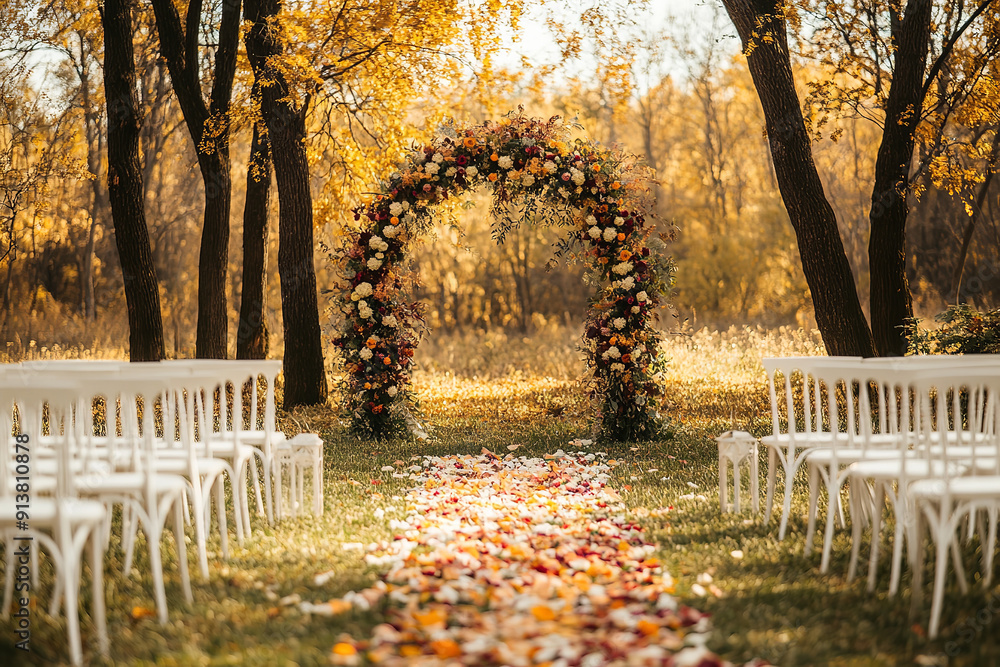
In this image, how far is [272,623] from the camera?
11.4 feet

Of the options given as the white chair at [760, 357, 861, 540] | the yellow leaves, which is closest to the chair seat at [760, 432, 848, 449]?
the white chair at [760, 357, 861, 540]

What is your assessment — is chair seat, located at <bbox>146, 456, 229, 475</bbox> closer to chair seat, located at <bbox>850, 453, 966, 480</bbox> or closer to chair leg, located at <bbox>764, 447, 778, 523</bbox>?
chair seat, located at <bbox>850, 453, 966, 480</bbox>

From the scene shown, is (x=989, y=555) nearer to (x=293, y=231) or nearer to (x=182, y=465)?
(x=182, y=465)

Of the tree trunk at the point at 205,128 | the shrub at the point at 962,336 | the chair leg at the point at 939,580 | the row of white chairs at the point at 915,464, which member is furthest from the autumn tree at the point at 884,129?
the chair leg at the point at 939,580

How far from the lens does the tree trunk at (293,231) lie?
10906mm

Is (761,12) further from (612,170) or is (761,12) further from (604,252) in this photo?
(604,252)

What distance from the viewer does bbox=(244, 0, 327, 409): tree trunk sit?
35.8 ft

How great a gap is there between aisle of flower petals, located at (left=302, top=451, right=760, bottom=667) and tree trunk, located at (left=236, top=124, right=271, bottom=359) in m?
6.17

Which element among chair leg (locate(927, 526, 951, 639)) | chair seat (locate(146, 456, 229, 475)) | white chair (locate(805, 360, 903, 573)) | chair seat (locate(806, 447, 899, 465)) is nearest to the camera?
chair leg (locate(927, 526, 951, 639))

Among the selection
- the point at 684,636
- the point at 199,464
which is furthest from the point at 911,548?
the point at 199,464

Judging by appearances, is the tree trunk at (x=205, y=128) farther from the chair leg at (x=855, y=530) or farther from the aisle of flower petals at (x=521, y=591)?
the chair leg at (x=855, y=530)

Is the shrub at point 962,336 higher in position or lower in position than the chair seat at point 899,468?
higher

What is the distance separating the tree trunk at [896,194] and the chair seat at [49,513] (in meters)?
8.65

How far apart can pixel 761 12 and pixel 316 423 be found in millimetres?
7089
